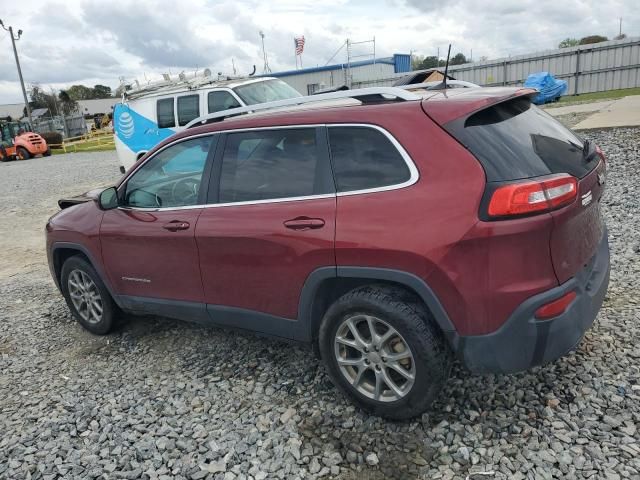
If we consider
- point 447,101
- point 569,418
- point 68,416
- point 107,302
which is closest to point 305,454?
point 569,418

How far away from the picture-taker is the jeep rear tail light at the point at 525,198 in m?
2.30

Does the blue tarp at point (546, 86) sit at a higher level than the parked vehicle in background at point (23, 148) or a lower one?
higher

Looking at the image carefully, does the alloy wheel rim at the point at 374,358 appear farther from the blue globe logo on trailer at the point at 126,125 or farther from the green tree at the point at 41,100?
the green tree at the point at 41,100

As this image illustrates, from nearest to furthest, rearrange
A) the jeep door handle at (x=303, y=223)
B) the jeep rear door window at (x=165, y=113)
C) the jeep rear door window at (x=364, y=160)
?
1. the jeep rear door window at (x=364, y=160)
2. the jeep door handle at (x=303, y=223)
3. the jeep rear door window at (x=165, y=113)

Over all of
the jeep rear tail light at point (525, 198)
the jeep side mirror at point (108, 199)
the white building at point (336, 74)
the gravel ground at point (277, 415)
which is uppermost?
the white building at point (336, 74)

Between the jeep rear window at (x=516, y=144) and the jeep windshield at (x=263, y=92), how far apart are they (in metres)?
7.46

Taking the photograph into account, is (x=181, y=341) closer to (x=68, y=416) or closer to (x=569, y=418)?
(x=68, y=416)

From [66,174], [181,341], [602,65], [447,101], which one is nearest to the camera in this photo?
[447,101]

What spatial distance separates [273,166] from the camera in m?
3.14

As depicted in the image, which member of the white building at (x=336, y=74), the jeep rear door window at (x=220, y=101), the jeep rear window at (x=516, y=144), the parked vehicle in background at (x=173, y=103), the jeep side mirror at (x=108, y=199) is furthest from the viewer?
the white building at (x=336, y=74)

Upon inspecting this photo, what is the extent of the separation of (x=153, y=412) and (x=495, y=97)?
9.23 ft

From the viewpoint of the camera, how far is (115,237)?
3932 mm

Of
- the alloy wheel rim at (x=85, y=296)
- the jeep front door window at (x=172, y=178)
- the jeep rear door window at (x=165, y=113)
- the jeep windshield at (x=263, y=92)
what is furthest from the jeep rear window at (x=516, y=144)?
the jeep rear door window at (x=165, y=113)

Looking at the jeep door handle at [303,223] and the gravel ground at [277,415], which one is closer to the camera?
the gravel ground at [277,415]
